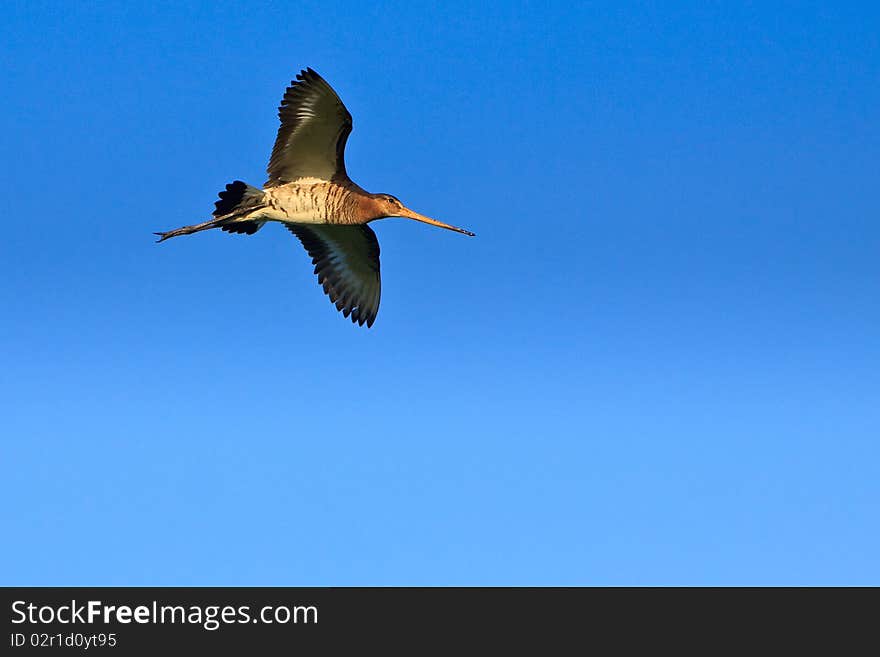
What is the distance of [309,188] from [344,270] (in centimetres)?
208

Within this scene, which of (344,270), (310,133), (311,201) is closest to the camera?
(310,133)

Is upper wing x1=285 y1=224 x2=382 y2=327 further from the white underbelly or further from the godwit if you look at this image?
the white underbelly

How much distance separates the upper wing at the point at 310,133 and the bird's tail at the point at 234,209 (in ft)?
1.15

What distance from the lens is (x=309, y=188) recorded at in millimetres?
23531

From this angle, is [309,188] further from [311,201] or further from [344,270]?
[344,270]

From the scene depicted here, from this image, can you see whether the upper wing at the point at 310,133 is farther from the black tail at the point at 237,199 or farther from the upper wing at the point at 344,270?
the upper wing at the point at 344,270

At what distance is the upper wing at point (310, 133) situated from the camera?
22.6 metres

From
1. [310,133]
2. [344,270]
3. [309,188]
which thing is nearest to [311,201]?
[309,188]

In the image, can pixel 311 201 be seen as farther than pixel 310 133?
Yes

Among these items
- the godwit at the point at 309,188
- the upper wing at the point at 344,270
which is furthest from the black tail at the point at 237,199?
the upper wing at the point at 344,270
